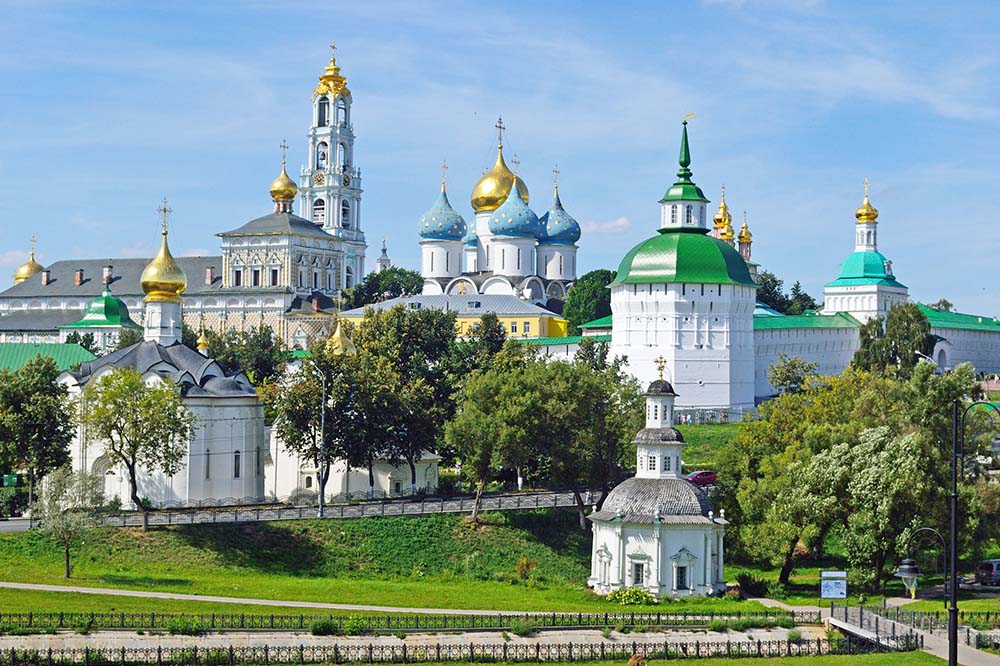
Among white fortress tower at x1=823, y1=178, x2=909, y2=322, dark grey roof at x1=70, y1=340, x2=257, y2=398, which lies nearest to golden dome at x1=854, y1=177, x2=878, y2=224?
white fortress tower at x1=823, y1=178, x2=909, y2=322

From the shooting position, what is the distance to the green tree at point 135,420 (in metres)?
54.4

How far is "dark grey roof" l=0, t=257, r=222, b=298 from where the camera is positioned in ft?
418

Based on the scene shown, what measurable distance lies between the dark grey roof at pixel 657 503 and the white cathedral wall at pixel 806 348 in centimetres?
4214

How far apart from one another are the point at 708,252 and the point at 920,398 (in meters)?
31.3

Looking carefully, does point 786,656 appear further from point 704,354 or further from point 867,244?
point 867,244

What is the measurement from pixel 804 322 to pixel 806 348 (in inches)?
61.4

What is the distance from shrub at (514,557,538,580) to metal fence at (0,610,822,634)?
43.8 feet

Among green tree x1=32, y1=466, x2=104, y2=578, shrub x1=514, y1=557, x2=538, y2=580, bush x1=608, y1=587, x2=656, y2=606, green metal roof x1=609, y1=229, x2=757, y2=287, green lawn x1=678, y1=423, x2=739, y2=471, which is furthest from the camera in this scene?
green metal roof x1=609, y1=229, x2=757, y2=287

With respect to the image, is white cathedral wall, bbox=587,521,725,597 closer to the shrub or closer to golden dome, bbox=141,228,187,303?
the shrub

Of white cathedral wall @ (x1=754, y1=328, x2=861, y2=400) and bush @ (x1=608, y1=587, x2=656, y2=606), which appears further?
white cathedral wall @ (x1=754, y1=328, x2=861, y2=400)

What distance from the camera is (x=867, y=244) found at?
107 metres

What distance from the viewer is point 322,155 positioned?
13925 cm

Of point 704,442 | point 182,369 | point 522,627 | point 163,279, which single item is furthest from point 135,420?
point 704,442

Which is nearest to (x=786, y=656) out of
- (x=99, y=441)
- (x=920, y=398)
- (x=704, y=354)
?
(x=920, y=398)
